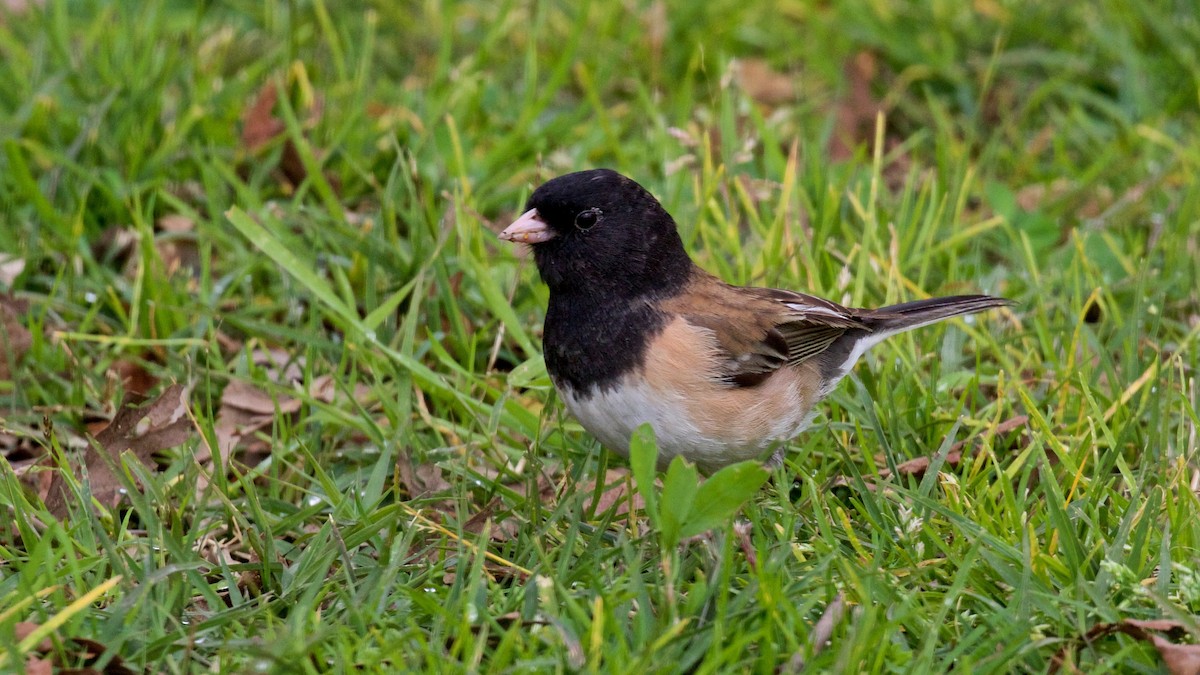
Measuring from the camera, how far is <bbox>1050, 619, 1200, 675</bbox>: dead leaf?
2.21 m

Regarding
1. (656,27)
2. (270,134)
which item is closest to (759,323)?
(270,134)

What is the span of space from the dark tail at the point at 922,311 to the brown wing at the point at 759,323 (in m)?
0.05

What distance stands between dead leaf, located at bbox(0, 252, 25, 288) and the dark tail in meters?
2.24

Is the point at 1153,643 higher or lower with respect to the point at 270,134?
lower

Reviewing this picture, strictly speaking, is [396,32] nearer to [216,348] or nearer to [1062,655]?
[216,348]

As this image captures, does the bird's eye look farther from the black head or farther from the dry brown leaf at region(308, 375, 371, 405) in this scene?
the dry brown leaf at region(308, 375, 371, 405)

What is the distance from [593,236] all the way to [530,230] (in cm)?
13

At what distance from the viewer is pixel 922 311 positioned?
122 inches

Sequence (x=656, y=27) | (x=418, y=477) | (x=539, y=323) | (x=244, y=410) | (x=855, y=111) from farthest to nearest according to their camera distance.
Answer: (x=656, y=27) → (x=855, y=111) → (x=539, y=323) → (x=244, y=410) → (x=418, y=477)

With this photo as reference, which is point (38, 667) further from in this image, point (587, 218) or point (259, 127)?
point (259, 127)

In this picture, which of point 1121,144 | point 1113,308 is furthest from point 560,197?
point 1121,144

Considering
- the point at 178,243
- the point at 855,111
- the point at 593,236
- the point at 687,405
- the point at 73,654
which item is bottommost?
the point at 73,654

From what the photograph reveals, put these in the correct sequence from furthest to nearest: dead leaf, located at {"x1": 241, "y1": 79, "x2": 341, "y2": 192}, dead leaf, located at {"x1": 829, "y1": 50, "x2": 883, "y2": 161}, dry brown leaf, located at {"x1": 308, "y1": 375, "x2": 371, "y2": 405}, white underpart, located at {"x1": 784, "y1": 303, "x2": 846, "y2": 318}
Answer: dead leaf, located at {"x1": 829, "y1": 50, "x2": 883, "y2": 161}, dead leaf, located at {"x1": 241, "y1": 79, "x2": 341, "y2": 192}, dry brown leaf, located at {"x1": 308, "y1": 375, "x2": 371, "y2": 405}, white underpart, located at {"x1": 784, "y1": 303, "x2": 846, "y2": 318}

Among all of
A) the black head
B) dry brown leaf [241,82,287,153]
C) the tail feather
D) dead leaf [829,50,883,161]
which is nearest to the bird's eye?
the black head
